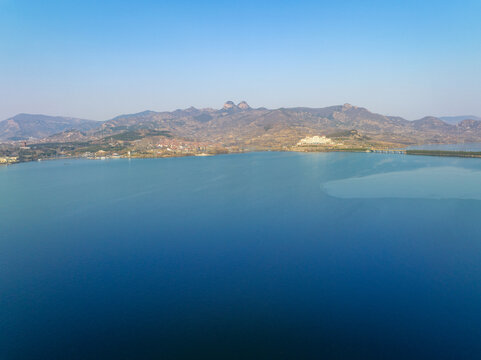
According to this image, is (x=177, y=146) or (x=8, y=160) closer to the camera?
(x=8, y=160)

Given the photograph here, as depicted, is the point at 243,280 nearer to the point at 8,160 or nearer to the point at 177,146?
→ the point at 8,160

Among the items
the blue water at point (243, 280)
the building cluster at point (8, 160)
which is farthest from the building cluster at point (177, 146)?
the blue water at point (243, 280)

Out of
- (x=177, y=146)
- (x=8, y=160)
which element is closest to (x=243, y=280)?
(x=8, y=160)

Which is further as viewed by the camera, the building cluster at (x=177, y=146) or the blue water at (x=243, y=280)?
the building cluster at (x=177, y=146)

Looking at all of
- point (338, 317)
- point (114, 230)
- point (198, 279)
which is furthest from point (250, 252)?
point (114, 230)

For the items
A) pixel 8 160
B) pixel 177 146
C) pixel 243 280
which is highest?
pixel 177 146

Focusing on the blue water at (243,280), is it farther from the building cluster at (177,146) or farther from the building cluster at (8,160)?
the building cluster at (177,146)

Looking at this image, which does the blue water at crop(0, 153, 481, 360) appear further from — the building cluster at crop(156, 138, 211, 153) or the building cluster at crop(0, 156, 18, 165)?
the building cluster at crop(156, 138, 211, 153)

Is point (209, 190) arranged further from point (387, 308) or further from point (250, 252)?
point (387, 308)

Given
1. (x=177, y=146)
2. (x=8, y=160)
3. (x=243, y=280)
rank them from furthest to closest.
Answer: (x=177, y=146) < (x=8, y=160) < (x=243, y=280)
